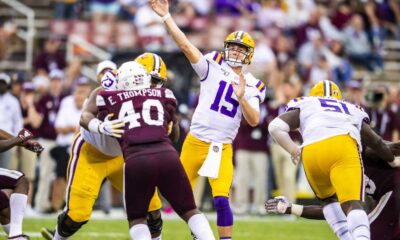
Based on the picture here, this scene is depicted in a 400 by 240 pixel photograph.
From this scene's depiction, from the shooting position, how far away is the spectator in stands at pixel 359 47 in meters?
19.1

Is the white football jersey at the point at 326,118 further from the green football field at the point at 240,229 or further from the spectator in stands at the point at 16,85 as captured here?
the spectator in stands at the point at 16,85

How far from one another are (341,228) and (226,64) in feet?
6.19

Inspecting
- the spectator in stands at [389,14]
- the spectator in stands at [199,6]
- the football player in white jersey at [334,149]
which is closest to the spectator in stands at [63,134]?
the spectator in stands at [199,6]

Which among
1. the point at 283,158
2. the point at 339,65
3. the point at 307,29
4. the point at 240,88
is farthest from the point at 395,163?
the point at 307,29

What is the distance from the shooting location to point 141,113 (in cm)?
765

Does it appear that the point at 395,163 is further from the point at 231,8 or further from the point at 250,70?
the point at 231,8

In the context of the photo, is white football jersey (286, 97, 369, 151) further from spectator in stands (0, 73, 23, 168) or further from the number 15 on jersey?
spectator in stands (0, 73, 23, 168)

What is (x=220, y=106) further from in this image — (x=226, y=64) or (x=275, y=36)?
(x=275, y=36)

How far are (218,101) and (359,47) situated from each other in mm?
10578

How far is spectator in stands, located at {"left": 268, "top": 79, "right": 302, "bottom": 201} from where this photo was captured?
603 inches

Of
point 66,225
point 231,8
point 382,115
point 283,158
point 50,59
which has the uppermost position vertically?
point 231,8

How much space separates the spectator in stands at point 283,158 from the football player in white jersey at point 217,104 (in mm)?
5958

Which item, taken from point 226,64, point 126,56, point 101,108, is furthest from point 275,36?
point 101,108

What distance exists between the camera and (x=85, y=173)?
29.0 feet
